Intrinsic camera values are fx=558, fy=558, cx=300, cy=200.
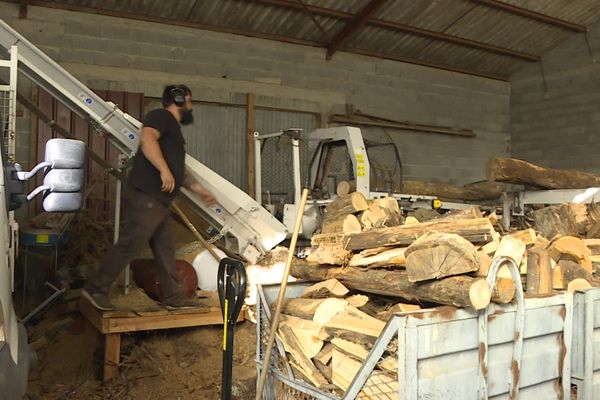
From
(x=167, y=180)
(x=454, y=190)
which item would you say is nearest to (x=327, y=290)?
(x=167, y=180)

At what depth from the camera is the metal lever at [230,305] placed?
2.68 m

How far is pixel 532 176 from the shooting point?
523 centimetres

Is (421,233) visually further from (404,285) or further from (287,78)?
(287,78)

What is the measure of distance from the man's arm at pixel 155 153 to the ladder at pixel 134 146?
1.82 feet

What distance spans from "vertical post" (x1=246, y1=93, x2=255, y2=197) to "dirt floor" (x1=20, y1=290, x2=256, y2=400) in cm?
404

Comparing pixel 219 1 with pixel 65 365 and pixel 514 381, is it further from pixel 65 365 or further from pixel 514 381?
pixel 514 381

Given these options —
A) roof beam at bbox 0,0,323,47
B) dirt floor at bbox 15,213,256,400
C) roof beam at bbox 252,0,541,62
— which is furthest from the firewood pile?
roof beam at bbox 252,0,541,62

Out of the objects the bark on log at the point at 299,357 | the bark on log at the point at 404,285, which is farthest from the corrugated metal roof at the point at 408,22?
the bark on log at the point at 299,357

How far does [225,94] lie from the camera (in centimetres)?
855

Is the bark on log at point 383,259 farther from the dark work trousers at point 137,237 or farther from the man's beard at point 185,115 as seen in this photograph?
the man's beard at point 185,115

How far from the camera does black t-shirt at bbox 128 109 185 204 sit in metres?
4.04

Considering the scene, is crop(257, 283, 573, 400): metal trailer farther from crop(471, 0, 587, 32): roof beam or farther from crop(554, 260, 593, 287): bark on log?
crop(471, 0, 587, 32): roof beam

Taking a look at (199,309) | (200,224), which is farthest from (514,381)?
(200,224)

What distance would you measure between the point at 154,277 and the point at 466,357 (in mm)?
3035
